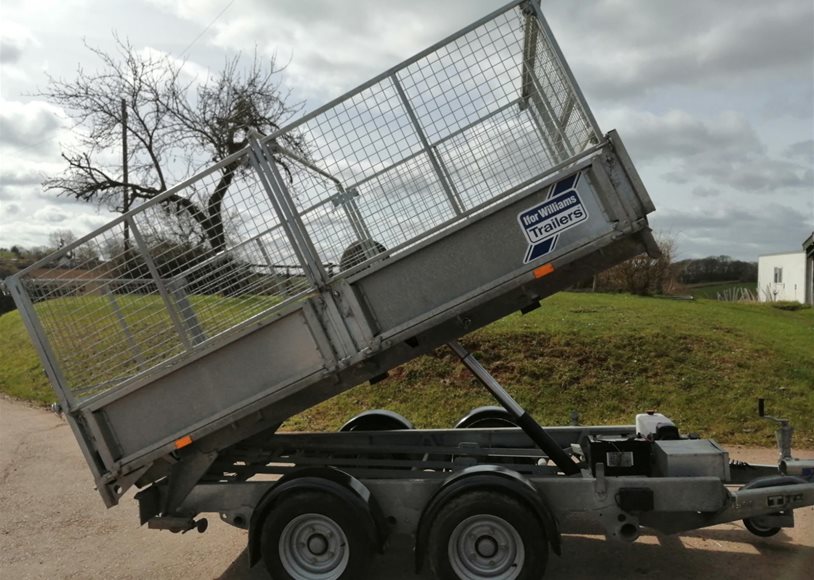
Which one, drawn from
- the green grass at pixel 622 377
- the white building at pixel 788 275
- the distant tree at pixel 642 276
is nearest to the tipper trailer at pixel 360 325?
the green grass at pixel 622 377

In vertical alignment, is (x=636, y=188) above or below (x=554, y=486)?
above

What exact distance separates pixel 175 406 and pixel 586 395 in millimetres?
6849

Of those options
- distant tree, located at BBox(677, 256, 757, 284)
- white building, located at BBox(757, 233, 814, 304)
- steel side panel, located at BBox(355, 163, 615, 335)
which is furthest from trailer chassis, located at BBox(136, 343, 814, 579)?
distant tree, located at BBox(677, 256, 757, 284)

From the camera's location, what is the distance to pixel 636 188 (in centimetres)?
450

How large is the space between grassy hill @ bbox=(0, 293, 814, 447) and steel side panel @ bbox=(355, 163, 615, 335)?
18.3 ft

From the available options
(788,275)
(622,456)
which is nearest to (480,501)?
(622,456)

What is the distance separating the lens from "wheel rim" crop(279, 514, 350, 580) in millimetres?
4844

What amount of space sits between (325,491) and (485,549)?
46.2 inches

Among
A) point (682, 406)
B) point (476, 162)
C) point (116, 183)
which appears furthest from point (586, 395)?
point (116, 183)

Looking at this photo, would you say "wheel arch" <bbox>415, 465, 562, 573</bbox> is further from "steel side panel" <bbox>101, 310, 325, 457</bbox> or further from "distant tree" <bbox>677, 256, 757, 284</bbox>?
"distant tree" <bbox>677, 256, 757, 284</bbox>

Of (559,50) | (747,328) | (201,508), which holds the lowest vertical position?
(747,328)

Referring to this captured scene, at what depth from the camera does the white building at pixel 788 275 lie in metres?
28.7

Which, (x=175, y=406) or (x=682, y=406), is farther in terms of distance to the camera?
(x=682, y=406)

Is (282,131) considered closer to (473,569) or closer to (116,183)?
(473,569)
